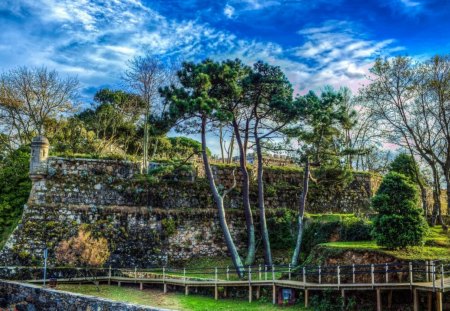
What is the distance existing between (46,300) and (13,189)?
31.6ft

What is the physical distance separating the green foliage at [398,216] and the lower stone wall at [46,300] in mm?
8476

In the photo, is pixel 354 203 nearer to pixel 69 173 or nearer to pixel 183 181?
pixel 183 181

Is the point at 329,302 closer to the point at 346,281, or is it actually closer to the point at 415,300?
the point at 346,281

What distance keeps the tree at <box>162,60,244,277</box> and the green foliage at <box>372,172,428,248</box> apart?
7.08 meters

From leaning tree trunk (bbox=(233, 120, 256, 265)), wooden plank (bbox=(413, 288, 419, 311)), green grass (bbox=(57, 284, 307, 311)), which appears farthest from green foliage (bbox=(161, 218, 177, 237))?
wooden plank (bbox=(413, 288, 419, 311))

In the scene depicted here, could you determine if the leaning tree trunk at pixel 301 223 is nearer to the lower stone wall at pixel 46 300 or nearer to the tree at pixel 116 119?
the lower stone wall at pixel 46 300

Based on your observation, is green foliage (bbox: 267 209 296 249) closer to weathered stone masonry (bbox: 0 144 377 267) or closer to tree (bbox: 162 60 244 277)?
weathered stone masonry (bbox: 0 144 377 267)

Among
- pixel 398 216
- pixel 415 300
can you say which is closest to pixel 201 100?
pixel 398 216

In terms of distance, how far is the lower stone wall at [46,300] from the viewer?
15677 millimetres

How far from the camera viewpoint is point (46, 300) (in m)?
18.6

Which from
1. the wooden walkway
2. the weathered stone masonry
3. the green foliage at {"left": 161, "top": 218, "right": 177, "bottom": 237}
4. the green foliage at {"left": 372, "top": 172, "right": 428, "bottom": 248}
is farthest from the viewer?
the green foliage at {"left": 161, "top": 218, "right": 177, "bottom": 237}

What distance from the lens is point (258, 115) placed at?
957 inches

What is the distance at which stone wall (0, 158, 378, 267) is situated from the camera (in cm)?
2380

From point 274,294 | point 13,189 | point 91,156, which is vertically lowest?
point 274,294
